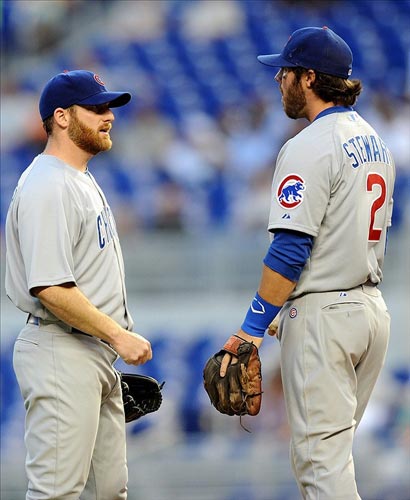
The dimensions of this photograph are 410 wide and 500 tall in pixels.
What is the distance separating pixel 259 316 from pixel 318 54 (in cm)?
84

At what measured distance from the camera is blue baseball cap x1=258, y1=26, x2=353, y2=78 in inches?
130

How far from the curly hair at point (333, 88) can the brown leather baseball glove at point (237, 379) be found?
32.0 inches

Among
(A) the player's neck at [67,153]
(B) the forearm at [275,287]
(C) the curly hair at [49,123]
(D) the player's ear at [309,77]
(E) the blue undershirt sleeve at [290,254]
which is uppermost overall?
(D) the player's ear at [309,77]

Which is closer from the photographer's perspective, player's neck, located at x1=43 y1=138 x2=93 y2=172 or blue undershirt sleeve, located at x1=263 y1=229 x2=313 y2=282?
blue undershirt sleeve, located at x1=263 y1=229 x2=313 y2=282

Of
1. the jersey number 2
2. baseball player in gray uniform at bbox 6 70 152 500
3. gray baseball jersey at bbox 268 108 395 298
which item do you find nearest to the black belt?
baseball player in gray uniform at bbox 6 70 152 500

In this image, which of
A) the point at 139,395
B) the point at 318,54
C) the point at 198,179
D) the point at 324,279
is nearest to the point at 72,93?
the point at 318,54

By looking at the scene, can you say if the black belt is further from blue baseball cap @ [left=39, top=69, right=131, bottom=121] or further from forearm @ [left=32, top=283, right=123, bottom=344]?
blue baseball cap @ [left=39, top=69, right=131, bottom=121]

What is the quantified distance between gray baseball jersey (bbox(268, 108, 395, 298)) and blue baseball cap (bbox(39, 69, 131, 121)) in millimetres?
661

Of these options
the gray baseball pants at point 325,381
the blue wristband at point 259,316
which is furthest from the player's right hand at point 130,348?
the gray baseball pants at point 325,381

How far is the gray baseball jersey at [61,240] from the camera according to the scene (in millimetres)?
3225

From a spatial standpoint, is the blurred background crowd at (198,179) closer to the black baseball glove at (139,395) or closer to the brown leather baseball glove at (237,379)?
the black baseball glove at (139,395)

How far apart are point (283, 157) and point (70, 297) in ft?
2.55

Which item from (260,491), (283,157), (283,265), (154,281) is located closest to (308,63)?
(283,157)

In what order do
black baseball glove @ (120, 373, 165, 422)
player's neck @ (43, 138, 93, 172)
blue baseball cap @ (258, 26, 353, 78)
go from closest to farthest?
blue baseball cap @ (258, 26, 353, 78)
player's neck @ (43, 138, 93, 172)
black baseball glove @ (120, 373, 165, 422)
